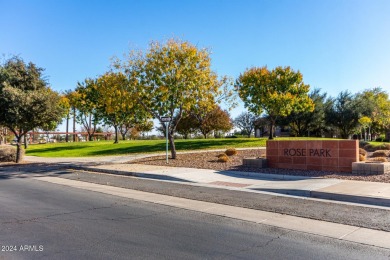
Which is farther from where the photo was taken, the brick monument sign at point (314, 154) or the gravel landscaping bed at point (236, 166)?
A: the brick monument sign at point (314, 154)

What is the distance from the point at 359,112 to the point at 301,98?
16085mm

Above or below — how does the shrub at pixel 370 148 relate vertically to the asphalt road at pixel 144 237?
above

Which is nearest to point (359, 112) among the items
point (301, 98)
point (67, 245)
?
point (301, 98)

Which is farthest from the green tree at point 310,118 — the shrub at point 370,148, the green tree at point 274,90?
the shrub at point 370,148

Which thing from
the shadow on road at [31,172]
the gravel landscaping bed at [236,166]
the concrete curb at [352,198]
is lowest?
the shadow on road at [31,172]

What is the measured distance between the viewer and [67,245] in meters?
5.36

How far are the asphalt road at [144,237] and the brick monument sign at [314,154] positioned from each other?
25.6ft

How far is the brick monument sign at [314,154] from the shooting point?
1306 centimetres

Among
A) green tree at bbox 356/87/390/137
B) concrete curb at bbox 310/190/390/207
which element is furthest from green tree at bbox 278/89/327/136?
→ concrete curb at bbox 310/190/390/207

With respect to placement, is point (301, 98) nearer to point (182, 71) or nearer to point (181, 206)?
point (182, 71)

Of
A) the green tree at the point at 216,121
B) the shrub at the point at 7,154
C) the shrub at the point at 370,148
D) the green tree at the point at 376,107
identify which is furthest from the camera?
the green tree at the point at 216,121

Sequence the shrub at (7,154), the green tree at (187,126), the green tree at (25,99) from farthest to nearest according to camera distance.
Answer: the green tree at (187,126) < the shrub at (7,154) < the green tree at (25,99)

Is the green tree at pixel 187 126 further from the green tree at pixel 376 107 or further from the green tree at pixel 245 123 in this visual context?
the green tree at pixel 376 107

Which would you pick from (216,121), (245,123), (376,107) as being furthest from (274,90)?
(245,123)
